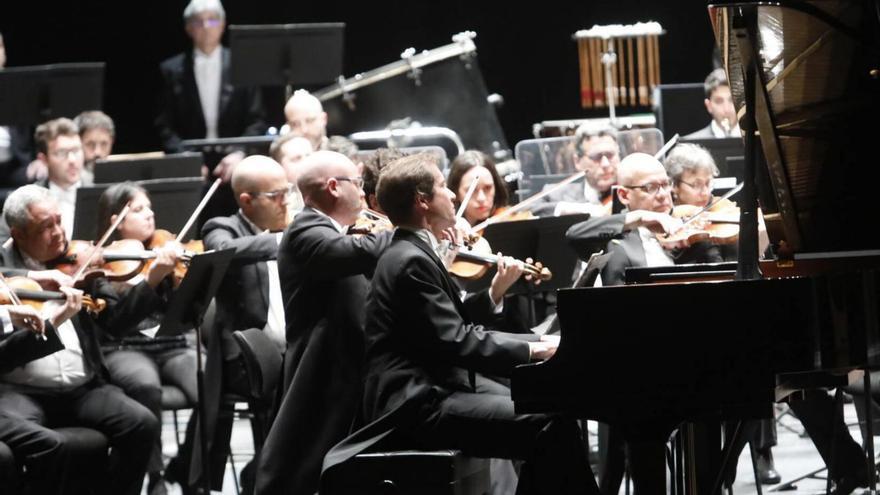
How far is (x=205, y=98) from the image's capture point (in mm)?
8047

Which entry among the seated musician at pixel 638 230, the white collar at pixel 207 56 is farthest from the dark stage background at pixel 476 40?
the seated musician at pixel 638 230

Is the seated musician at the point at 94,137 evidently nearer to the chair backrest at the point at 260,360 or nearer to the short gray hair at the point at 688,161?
the chair backrest at the point at 260,360

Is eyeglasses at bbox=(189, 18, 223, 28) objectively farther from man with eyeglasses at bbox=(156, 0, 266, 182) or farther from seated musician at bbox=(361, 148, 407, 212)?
seated musician at bbox=(361, 148, 407, 212)

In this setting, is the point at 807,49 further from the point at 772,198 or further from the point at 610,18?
the point at 610,18

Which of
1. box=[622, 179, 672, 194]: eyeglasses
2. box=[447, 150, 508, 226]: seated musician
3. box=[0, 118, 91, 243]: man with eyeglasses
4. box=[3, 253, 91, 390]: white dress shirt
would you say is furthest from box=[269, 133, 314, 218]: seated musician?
box=[622, 179, 672, 194]: eyeglasses

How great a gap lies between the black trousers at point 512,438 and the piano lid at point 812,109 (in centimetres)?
78

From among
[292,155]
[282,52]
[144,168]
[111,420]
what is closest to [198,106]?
[282,52]

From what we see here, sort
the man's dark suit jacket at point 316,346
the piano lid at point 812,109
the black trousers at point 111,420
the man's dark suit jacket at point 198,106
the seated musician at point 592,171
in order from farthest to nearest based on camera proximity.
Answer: the man's dark suit jacket at point 198,106 → the seated musician at point 592,171 → the black trousers at point 111,420 → the man's dark suit jacket at point 316,346 → the piano lid at point 812,109

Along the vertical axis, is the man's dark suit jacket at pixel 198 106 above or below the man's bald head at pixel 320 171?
above

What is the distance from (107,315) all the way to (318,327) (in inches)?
48.9

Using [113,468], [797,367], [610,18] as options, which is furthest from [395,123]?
[797,367]

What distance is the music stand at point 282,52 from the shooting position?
7.46 m

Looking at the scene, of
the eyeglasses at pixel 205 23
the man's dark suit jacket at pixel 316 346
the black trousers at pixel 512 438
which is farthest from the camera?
the eyeglasses at pixel 205 23

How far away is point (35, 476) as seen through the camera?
480 cm
